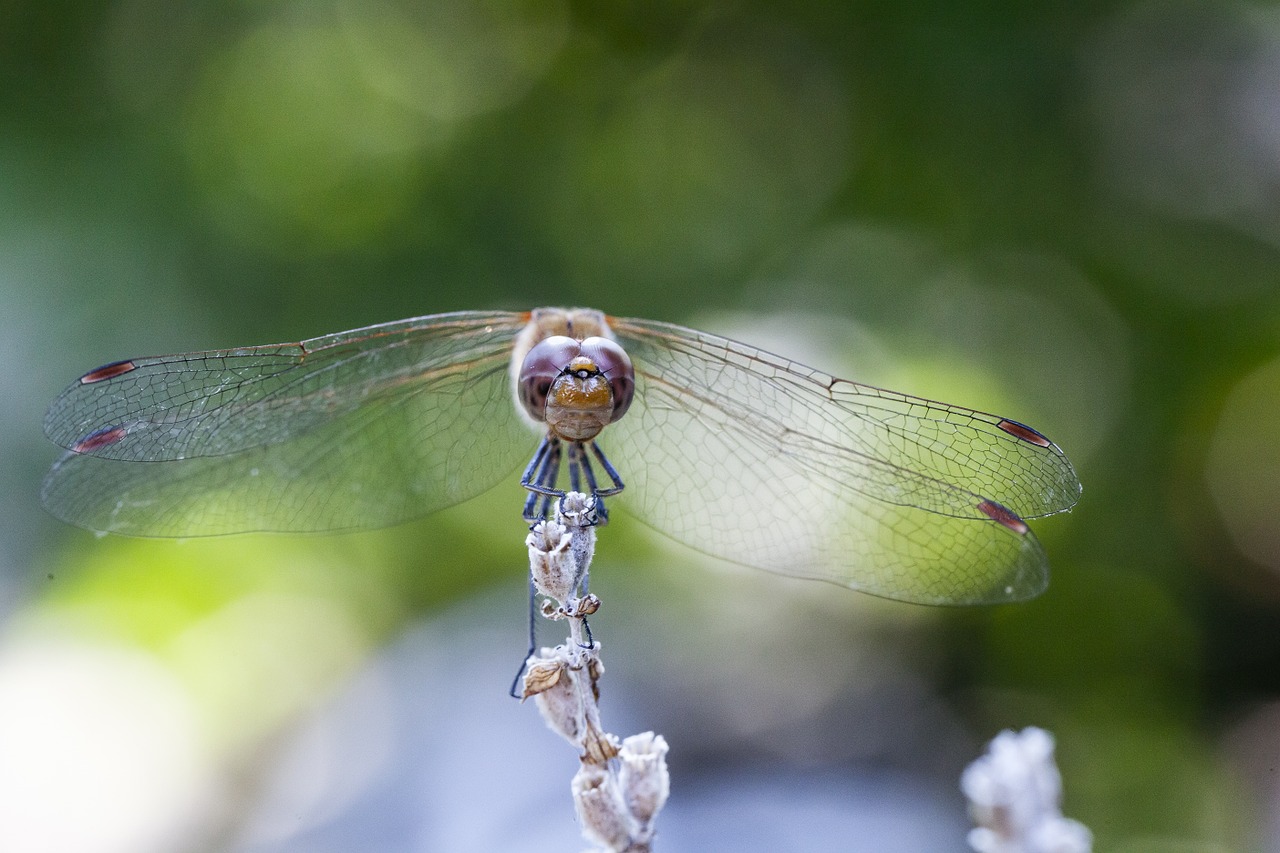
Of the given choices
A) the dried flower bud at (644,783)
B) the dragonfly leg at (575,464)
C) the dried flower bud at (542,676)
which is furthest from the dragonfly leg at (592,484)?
the dried flower bud at (644,783)

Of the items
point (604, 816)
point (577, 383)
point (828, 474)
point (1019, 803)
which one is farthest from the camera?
point (828, 474)

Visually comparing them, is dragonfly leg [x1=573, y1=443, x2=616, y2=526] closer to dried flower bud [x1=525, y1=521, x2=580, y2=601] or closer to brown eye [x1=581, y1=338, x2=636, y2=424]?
brown eye [x1=581, y1=338, x2=636, y2=424]

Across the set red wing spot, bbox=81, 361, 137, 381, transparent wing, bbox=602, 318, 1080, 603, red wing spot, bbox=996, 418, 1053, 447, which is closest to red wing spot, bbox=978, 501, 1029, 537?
transparent wing, bbox=602, 318, 1080, 603

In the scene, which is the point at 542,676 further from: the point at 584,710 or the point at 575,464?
the point at 575,464

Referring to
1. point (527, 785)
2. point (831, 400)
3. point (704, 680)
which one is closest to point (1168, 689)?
point (704, 680)

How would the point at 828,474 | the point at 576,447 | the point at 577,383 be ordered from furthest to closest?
1. the point at 828,474
2. the point at 576,447
3. the point at 577,383

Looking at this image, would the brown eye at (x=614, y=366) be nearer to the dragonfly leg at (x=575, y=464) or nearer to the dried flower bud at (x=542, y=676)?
the dragonfly leg at (x=575, y=464)

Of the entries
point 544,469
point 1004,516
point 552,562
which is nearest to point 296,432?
point 544,469
